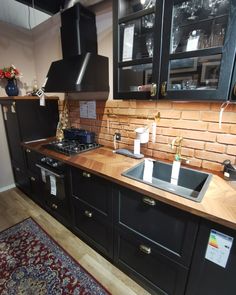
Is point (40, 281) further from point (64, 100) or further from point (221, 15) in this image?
point (221, 15)

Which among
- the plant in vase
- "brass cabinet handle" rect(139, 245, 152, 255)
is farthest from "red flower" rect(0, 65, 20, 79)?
"brass cabinet handle" rect(139, 245, 152, 255)

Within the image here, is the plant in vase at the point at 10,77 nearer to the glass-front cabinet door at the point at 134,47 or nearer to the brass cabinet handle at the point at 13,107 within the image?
the brass cabinet handle at the point at 13,107

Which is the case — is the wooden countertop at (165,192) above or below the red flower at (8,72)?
below

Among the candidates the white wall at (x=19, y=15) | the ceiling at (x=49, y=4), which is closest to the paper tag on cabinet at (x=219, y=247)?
the ceiling at (x=49, y=4)

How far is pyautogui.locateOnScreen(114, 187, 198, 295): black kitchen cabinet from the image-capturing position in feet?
3.30

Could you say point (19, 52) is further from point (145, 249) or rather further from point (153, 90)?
point (145, 249)

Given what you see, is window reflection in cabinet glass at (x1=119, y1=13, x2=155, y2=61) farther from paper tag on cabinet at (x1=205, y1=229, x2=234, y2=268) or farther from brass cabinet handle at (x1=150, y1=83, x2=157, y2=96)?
paper tag on cabinet at (x1=205, y1=229, x2=234, y2=268)

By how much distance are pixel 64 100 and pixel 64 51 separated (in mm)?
741

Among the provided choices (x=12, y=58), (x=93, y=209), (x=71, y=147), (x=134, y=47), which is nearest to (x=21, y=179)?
(x=71, y=147)

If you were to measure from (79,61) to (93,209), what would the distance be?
1.44 m

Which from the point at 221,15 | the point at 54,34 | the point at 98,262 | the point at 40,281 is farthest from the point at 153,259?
the point at 54,34

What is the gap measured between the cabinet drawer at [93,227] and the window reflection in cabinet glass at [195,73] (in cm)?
123

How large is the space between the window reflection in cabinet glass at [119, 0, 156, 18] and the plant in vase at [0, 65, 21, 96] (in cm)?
176

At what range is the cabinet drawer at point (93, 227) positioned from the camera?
1.47 m
